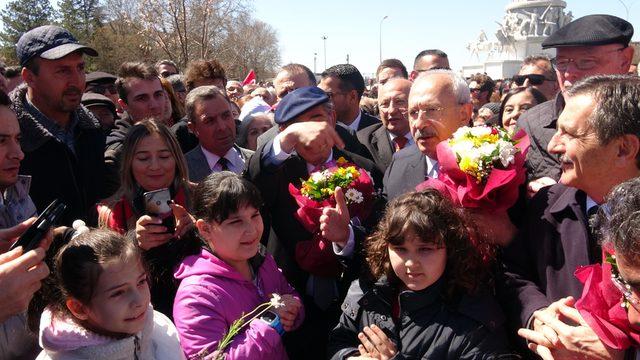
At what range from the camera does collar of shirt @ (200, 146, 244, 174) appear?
4339mm

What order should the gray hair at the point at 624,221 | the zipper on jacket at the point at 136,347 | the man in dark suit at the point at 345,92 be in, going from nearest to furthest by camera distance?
1. the gray hair at the point at 624,221
2. the zipper on jacket at the point at 136,347
3. the man in dark suit at the point at 345,92

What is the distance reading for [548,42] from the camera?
393 cm

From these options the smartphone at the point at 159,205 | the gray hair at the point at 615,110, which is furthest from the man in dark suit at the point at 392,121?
the gray hair at the point at 615,110

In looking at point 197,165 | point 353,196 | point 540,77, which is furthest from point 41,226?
point 540,77

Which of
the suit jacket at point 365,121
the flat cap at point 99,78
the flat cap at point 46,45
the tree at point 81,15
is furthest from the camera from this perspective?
the tree at point 81,15

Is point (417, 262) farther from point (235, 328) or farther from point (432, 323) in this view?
point (235, 328)

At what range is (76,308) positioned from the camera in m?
2.25

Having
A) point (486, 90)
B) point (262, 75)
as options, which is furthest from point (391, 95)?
point (262, 75)

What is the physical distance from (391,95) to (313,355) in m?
2.65

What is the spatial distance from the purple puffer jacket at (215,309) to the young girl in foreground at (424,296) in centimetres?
38

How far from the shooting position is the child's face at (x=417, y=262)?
2.49m

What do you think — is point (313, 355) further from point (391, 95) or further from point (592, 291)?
point (391, 95)

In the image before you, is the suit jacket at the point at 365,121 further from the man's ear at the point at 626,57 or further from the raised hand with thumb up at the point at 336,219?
the raised hand with thumb up at the point at 336,219

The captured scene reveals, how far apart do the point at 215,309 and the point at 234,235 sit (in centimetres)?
40
